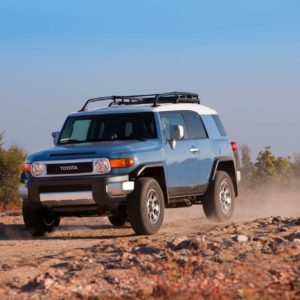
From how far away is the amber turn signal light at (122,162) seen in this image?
43.2 ft

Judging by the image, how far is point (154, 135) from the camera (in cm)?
1425

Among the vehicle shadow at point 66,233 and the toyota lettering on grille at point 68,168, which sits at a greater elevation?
the toyota lettering on grille at point 68,168

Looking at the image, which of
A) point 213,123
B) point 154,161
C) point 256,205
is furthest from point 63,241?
point 256,205

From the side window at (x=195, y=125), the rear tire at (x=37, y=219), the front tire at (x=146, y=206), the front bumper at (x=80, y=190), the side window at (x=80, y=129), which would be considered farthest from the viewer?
the side window at (x=195, y=125)

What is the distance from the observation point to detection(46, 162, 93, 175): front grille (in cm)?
1326

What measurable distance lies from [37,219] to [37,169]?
101 cm

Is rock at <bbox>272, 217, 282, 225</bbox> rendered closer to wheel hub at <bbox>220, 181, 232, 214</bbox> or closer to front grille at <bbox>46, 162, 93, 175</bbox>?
wheel hub at <bbox>220, 181, 232, 214</bbox>

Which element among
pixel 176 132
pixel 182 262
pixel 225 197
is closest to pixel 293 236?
pixel 182 262

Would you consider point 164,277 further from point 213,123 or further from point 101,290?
point 213,123

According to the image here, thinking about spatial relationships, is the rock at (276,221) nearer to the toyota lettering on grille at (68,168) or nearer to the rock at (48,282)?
the toyota lettering on grille at (68,168)

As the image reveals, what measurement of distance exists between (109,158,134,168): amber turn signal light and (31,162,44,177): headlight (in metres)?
1.16

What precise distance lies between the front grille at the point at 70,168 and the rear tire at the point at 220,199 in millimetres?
3002

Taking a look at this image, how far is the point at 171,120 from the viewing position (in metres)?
14.8

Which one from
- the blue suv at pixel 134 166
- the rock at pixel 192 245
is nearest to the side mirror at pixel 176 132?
the blue suv at pixel 134 166
